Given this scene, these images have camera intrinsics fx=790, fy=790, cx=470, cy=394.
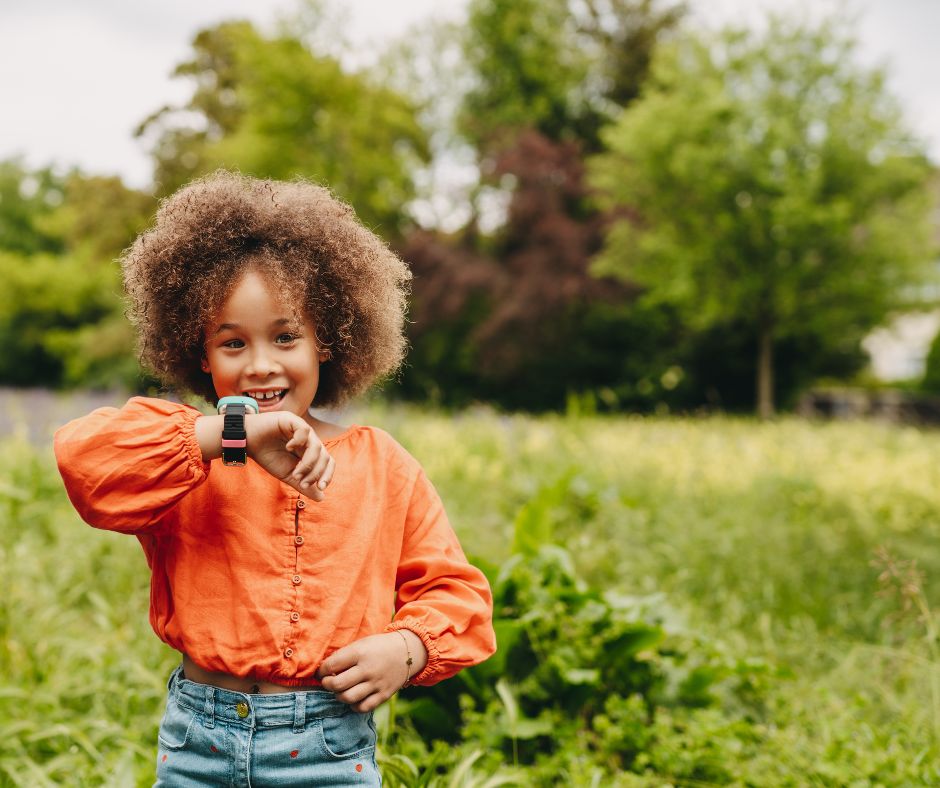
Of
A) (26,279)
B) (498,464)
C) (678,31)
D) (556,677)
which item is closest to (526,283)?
(678,31)

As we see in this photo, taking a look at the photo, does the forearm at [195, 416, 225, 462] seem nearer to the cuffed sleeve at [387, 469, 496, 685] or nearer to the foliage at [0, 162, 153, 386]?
the cuffed sleeve at [387, 469, 496, 685]

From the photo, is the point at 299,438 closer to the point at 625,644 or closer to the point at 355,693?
the point at 355,693

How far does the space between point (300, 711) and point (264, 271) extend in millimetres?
794

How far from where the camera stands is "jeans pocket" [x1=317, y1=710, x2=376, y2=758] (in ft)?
4.60

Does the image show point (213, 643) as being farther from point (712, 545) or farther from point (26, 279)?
point (26, 279)

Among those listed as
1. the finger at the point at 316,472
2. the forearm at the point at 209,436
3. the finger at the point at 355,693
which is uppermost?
the forearm at the point at 209,436

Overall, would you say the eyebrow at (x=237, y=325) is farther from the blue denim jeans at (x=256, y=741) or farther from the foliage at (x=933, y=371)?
the foliage at (x=933, y=371)

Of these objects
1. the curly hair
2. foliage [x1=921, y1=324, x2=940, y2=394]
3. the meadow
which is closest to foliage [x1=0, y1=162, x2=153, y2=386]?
the meadow

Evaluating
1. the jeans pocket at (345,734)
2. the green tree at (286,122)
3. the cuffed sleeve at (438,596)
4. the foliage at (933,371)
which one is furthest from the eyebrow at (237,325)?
the foliage at (933,371)

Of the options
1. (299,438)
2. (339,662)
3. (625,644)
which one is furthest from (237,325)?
(625,644)

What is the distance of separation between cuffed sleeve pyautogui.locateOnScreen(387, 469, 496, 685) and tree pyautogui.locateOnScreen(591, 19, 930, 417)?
464 inches

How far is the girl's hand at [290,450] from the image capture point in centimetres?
126

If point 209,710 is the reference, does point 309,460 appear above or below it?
above

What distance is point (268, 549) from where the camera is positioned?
4.64 ft
